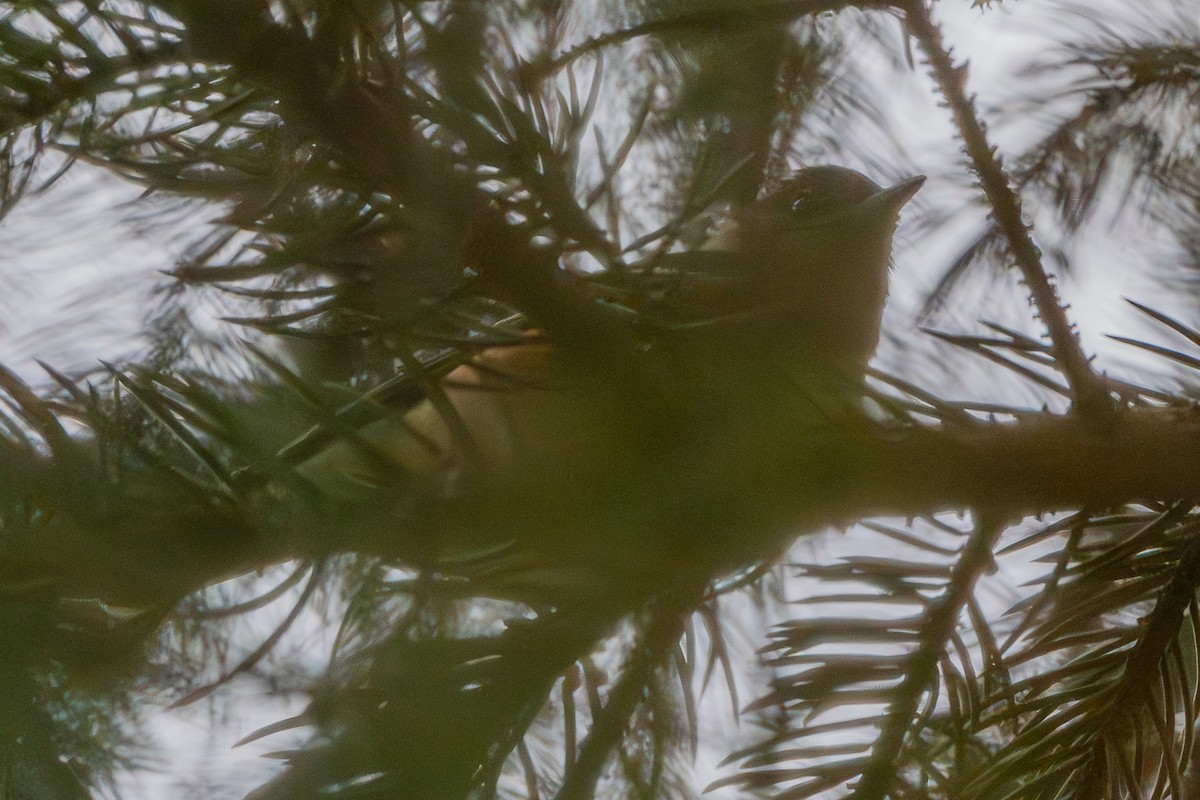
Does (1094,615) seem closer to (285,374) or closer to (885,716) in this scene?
(885,716)

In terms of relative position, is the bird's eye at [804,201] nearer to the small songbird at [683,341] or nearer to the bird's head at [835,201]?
the bird's head at [835,201]

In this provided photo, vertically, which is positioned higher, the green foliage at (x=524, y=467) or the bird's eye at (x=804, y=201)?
the bird's eye at (x=804, y=201)

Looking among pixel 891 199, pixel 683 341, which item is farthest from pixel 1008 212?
pixel 891 199

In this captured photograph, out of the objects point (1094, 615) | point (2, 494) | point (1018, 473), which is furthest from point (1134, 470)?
point (2, 494)

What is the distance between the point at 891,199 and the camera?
1040mm

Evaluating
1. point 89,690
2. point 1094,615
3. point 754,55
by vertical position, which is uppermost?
point 754,55

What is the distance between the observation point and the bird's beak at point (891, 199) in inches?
38.5

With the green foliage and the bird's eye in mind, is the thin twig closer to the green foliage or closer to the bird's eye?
the green foliage

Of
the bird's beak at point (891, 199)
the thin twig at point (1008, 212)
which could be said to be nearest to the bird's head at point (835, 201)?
the bird's beak at point (891, 199)

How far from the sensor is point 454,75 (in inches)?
18.5

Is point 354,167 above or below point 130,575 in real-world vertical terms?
above

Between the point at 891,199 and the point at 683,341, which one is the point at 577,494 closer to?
the point at 683,341

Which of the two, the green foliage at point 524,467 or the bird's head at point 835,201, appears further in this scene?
the bird's head at point 835,201

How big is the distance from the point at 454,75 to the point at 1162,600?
56 cm
